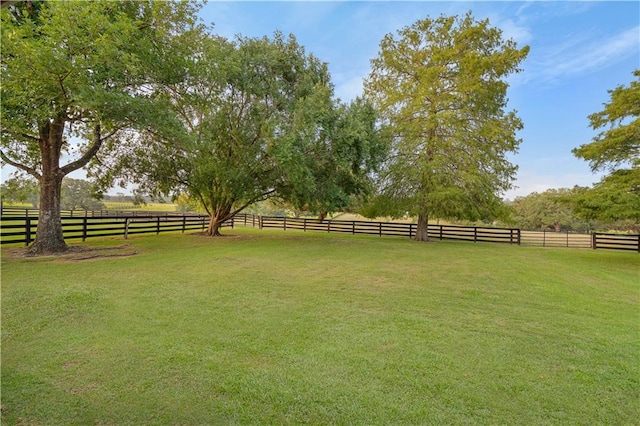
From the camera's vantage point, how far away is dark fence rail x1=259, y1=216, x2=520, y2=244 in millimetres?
16844

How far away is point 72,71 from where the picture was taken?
6.93 meters

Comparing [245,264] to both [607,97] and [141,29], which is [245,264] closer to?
[141,29]

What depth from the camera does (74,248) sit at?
381 inches

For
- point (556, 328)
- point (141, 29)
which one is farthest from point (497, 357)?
point (141, 29)

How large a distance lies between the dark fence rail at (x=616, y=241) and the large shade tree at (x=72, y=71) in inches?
765

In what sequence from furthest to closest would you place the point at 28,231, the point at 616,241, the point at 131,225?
the point at 131,225, the point at 616,241, the point at 28,231

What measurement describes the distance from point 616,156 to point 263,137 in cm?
1255

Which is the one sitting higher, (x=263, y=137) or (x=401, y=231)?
(x=263, y=137)

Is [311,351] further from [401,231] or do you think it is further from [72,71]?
[401,231]

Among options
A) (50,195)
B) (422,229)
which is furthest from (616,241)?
(50,195)

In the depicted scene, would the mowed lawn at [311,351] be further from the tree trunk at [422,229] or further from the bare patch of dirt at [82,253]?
the tree trunk at [422,229]

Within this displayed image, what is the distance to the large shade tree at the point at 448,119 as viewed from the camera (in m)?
14.5

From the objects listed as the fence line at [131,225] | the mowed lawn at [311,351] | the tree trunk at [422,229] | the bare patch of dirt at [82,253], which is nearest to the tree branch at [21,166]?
the bare patch of dirt at [82,253]

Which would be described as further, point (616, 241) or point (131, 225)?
point (131, 225)
